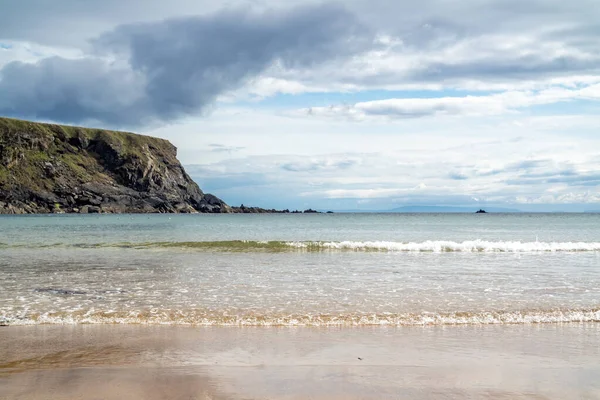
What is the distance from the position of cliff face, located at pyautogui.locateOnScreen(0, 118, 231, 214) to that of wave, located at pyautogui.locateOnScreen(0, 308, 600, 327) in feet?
502

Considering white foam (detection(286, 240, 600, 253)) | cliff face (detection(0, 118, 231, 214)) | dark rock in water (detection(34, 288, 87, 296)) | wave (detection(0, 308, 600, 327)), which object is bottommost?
dark rock in water (detection(34, 288, 87, 296))

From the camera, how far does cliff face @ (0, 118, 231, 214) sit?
15512 cm

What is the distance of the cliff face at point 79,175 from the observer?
6107 inches

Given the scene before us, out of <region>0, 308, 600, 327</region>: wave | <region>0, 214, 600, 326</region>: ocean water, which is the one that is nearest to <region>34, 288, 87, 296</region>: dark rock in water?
<region>0, 214, 600, 326</region>: ocean water

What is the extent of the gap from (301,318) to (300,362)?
3.63 m

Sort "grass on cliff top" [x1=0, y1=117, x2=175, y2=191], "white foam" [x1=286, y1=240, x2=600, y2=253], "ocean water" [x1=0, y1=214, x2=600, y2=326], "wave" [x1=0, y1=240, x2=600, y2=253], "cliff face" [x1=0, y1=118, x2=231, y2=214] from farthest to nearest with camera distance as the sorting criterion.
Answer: "grass on cliff top" [x1=0, y1=117, x2=175, y2=191] < "cliff face" [x1=0, y1=118, x2=231, y2=214] < "white foam" [x1=286, y1=240, x2=600, y2=253] < "wave" [x1=0, y1=240, x2=600, y2=253] < "ocean water" [x1=0, y1=214, x2=600, y2=326]

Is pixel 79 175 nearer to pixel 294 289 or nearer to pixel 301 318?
pixel 294 289

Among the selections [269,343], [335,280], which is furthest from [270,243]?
[269,343]

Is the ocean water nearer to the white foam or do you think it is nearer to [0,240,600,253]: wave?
[0,240,600,253]: wave

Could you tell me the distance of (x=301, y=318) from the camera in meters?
12.2

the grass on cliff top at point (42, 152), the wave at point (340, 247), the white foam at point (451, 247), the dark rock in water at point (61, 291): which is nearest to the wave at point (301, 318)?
the dark rock in water at point (61, 291)

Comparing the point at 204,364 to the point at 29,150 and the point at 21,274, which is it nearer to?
the point at 21,274

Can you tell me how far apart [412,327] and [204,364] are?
527 centimetres

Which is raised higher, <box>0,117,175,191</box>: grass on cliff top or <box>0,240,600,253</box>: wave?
<box>0,117,175,191</box>: grass on cliff top
